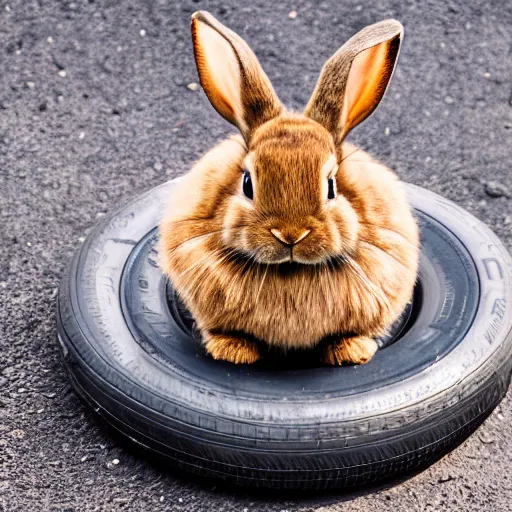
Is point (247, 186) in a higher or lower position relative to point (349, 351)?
higher

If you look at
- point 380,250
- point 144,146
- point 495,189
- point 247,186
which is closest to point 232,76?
point 247,186

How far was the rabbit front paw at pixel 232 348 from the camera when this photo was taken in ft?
8.53

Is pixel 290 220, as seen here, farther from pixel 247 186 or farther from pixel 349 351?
pixel 349 351

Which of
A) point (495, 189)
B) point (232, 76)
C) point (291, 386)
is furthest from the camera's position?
point (495, 189)

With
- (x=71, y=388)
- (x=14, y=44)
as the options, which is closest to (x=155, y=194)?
(x=71, y=388)

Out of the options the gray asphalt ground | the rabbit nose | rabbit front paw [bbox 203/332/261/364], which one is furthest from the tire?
the rabbit nose

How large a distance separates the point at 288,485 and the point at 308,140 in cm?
105

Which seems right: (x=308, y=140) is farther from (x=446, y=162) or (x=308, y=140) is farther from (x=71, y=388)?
(x=446, y=162)

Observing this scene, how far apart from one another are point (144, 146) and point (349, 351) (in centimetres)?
203

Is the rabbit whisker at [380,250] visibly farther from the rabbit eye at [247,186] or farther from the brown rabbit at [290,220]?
the rabbit eye at [247,186]

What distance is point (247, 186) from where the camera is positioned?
90.9 inches

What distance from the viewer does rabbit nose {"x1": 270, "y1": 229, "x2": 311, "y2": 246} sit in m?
2.17

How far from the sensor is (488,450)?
2959mm

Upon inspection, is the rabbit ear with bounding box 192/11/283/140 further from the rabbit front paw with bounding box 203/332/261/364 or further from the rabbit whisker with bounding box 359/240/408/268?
the rabbit front paw with bounding box 203/332/261/364
